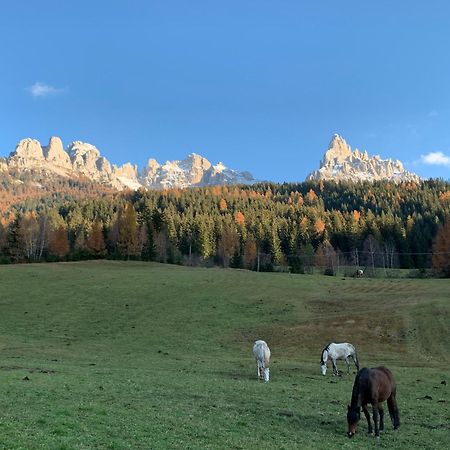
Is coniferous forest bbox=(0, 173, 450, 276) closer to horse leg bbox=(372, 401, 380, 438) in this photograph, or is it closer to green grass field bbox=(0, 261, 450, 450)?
green grass field bbox=(0, 261, 450, 450)

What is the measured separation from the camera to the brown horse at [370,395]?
16031 millimetres

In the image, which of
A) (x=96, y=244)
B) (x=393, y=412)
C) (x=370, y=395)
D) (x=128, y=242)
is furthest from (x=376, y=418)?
(x=96, y=244)

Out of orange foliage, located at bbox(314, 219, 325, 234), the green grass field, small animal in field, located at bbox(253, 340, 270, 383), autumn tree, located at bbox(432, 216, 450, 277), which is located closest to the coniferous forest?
orange foliage, located at bbox(314, 219, 325, 234)

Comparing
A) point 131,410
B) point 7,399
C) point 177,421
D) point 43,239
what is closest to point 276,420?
point 177,421

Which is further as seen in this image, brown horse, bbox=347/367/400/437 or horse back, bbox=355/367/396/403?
horse back, bbox=355/367/396/403

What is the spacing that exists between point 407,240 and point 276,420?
16948 cm

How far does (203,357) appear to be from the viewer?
38.7 meters

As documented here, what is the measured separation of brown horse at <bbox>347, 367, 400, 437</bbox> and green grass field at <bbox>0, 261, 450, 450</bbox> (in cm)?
59

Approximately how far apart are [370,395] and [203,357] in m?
24.0

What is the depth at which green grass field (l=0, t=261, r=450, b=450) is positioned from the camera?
50.7ft

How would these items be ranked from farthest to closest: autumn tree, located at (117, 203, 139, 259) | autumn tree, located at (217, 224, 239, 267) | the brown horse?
autumn tree, located at (217, 224, 239, 267), autumn tree, located at (117, 203, 139, 259), the brown horse

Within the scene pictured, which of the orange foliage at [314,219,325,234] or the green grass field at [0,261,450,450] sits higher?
the orange foliage at [314,219,325,234]

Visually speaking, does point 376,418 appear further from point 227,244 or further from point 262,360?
point 227,244

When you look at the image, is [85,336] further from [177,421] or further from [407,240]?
[407,240]
